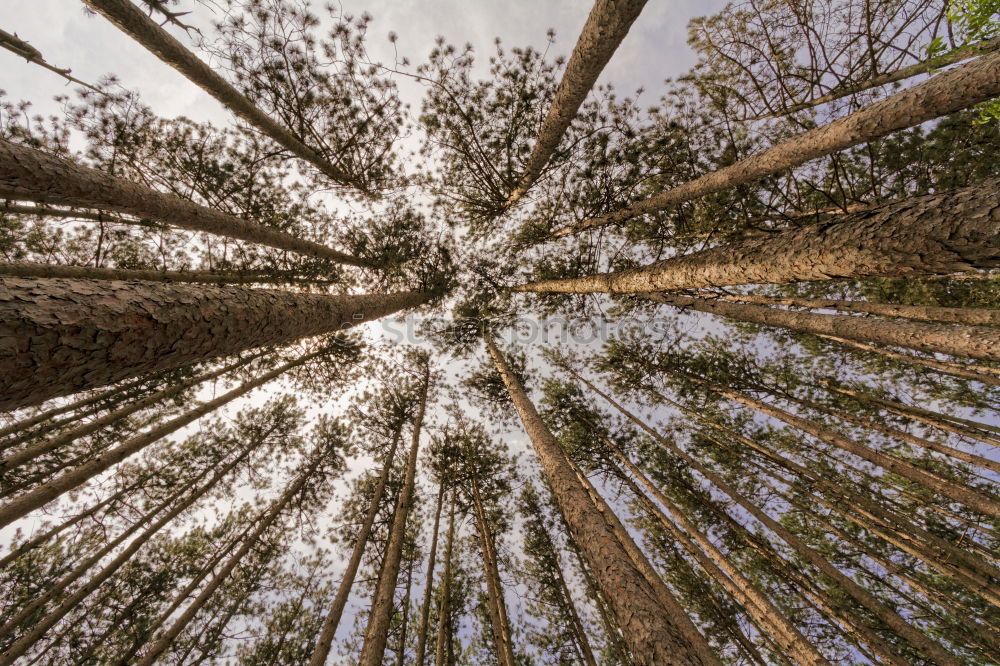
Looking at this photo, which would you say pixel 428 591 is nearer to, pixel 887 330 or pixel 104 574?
pixel 104 574

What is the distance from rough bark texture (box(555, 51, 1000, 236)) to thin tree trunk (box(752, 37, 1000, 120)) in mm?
1704

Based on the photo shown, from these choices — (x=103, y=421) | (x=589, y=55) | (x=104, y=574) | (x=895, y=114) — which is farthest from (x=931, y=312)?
(x=104, y=574)

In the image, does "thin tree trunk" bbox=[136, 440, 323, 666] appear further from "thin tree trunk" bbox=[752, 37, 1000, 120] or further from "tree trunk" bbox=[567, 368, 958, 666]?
"thin tree trunk" bbox=[752, 37, 1000, 120]

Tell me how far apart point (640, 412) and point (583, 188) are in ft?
22.7

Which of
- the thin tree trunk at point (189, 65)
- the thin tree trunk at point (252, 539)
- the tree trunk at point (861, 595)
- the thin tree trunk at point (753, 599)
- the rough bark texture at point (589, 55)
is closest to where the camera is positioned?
the rough bark texture at point (589, 55)

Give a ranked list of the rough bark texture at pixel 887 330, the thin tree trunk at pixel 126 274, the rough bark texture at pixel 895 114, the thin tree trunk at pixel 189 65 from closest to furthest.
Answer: the rough bark texture at pixel 895 114 < the rough bark texture at pixel 887 330 < the thin tree trunk at pixel 189 65 < the thin tree trunk at pixel 126 274

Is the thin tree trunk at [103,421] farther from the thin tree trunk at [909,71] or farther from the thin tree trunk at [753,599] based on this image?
the thin tree trunk at [909,71]

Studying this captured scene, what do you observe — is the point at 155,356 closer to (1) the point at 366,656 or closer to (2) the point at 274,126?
(2) the point at 274,126

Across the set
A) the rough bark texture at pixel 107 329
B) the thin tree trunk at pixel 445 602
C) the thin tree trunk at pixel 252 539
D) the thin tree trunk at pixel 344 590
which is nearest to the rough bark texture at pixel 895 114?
the rough bark texture at pixel 107 329

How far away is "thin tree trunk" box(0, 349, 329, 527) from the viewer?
Result: 4613 millimetres

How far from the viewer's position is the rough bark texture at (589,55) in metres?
2.89

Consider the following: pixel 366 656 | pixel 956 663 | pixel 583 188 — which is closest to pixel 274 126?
pixel 583 188

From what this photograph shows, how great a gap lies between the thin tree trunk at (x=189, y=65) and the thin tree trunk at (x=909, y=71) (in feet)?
24.9

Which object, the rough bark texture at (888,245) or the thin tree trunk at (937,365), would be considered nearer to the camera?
the rough bark texture at (888,245)
